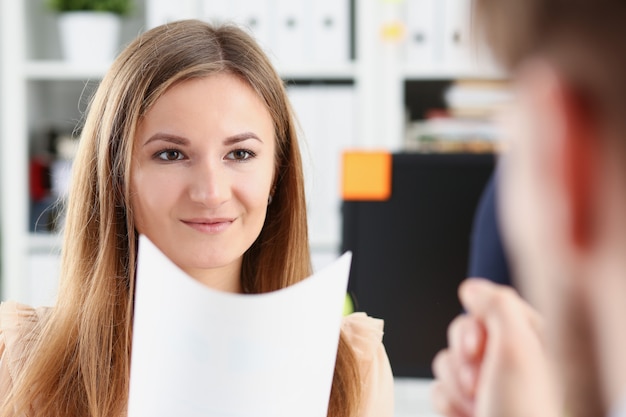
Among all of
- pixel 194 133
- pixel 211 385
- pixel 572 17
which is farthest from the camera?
pixel 194 133

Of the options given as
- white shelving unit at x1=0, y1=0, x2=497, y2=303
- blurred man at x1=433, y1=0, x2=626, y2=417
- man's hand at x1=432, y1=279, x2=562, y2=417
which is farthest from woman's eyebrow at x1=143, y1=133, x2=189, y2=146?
white shelving unit at x1=0, y1=0, x2=497, y2=303

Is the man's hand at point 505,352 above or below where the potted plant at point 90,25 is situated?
below

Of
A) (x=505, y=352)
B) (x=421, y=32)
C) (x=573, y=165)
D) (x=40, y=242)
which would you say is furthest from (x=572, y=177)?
(x=40, y=242)

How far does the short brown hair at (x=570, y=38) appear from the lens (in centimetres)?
26

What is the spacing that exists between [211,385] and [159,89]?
35 cm

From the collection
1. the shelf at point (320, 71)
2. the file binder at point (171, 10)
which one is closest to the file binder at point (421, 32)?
the shelf at point (320, 71)

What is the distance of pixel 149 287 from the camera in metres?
0.63

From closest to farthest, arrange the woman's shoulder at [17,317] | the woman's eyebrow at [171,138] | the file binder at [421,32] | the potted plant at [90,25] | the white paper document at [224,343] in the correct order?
1. the white paper document at [224,343]
2. the woman's eyebrow at [171,138]
3. the woman's shoulder at [17,317]
4. the file binder at [421,32]
5. the potted plant at [90,25]

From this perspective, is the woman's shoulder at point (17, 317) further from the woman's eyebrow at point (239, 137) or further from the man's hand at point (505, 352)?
the man's hand at point (505, 352)

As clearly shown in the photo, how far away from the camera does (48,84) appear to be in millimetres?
2639

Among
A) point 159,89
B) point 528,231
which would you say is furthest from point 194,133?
point 528,231

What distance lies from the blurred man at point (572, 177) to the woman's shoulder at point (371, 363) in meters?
0.66

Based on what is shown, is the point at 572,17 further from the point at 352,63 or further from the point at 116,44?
the point at 116,44

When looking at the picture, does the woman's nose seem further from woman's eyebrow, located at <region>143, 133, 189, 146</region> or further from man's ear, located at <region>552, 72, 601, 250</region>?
man's ear, located at <region>552, 72, 601, 250</region>
